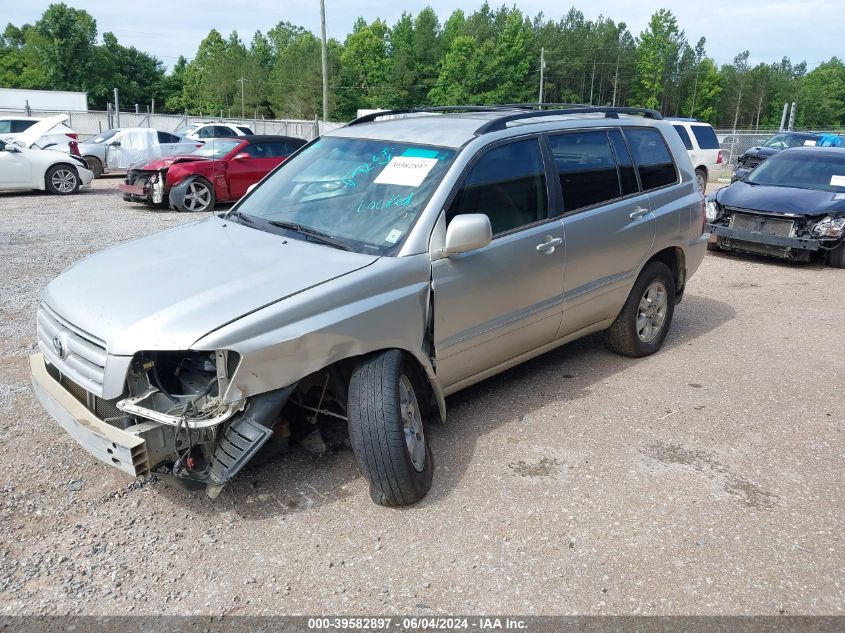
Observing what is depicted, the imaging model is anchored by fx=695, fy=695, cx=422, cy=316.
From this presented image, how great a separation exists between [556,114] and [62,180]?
13.9 meters

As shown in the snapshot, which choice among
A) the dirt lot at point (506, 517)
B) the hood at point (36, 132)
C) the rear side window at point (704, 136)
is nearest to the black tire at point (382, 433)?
the dirt lot at point (506, 517)

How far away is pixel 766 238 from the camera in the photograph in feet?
30.6

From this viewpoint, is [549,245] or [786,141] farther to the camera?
[786,141]

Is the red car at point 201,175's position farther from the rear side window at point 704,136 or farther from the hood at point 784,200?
the rear side window at point 704,136

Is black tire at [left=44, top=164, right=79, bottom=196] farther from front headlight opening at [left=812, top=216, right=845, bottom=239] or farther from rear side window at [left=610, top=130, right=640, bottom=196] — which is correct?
front headlight opening at [left=812, top=216, right=845, bottom=239]

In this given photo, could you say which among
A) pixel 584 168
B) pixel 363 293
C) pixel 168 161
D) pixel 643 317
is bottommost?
pixel 643 317

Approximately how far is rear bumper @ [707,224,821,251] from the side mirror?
7086 millimetres

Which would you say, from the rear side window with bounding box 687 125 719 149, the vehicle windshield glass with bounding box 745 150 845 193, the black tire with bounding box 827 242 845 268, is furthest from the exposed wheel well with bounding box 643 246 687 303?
the rear side window with bounding box 687 125 719 149

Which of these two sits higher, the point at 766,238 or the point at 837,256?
the point at 766,238

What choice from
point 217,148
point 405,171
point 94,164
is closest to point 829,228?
point 405,171

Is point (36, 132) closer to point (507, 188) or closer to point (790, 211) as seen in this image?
point (790, 211)

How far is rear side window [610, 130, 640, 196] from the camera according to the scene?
16.8ft

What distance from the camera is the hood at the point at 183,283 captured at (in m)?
Result: 3.00

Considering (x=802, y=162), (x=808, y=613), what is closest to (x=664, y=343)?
(x=808, y=613)
